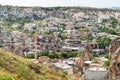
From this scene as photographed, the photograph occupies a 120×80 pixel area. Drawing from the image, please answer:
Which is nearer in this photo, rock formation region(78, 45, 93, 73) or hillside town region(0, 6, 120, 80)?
rock formation region(78, 45, 93, 73)

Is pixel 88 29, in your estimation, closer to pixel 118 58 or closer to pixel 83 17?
pixel 83 17

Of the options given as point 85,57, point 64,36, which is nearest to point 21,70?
point 85,57

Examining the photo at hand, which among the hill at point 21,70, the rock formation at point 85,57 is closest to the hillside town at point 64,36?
the rock formation at point 85,57

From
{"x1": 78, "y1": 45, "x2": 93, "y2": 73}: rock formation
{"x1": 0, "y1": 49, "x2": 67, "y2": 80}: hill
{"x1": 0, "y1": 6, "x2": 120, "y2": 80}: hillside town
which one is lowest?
{"x1": 0, "y1": 6, "x2": 120, "y2": 80}: hillside town

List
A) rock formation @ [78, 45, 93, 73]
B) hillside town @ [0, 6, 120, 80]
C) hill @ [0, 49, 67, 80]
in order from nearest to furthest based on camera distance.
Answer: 1. hill @ [0, 49, 67, 80]
2. rock formation @ [78, 45, 93, 73]
3. hillside town @ [0, 6, 120, 80]

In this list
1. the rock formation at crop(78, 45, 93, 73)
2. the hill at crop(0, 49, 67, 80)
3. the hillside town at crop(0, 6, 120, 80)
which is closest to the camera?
the hill at crop(0, 49, 67, 80)

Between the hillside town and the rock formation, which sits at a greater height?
the rock formation

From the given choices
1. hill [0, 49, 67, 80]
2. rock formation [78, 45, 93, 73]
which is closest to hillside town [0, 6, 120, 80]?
rock formation [78, 45, 93, 73]

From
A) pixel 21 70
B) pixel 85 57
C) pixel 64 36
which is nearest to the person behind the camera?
pixel 21 70

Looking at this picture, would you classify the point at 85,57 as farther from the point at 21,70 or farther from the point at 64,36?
the point at 64,36

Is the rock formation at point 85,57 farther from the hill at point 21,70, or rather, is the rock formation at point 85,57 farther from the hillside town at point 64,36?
the hill at point 21,70

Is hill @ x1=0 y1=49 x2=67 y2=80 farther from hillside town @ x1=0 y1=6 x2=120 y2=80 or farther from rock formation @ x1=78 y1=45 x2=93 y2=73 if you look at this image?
rock formation @ x1=78 y1=45 x2=93 y2=73
